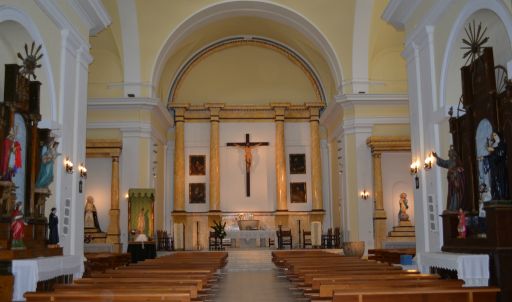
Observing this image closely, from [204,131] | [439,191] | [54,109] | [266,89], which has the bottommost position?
[439,191]

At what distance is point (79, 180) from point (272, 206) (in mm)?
12262

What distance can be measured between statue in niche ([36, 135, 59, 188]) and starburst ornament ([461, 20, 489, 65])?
654cm

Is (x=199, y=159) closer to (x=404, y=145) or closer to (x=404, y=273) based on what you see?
(x=404, y=145)

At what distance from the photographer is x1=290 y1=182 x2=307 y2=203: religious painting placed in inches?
881

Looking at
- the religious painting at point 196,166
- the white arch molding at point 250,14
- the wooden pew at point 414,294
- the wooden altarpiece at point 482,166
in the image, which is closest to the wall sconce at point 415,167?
the wooden altarpiece at point 482,166

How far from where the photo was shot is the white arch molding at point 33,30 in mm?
7965

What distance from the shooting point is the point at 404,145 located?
1758 cm

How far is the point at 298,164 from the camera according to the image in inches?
891

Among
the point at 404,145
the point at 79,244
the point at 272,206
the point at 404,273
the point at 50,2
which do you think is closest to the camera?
the point at 404,273

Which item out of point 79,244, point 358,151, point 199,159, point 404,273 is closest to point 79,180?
point 79,244

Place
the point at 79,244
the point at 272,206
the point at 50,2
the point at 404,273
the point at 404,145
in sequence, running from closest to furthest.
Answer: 1. the point at 404,273
2. the point at 50,2
3. the point at 79,244
4. the point at 404,145
5. the point at 272,206

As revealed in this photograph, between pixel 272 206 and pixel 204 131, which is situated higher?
pixel 204 131

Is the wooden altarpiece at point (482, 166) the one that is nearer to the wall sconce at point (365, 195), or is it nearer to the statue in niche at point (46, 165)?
the statue in niche at point (46, 165)

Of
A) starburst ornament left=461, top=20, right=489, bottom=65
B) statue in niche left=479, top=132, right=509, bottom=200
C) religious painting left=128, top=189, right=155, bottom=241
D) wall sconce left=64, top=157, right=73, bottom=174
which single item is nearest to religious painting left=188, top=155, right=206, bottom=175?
religious painting left=128, top=189, right=155, bottom=241
